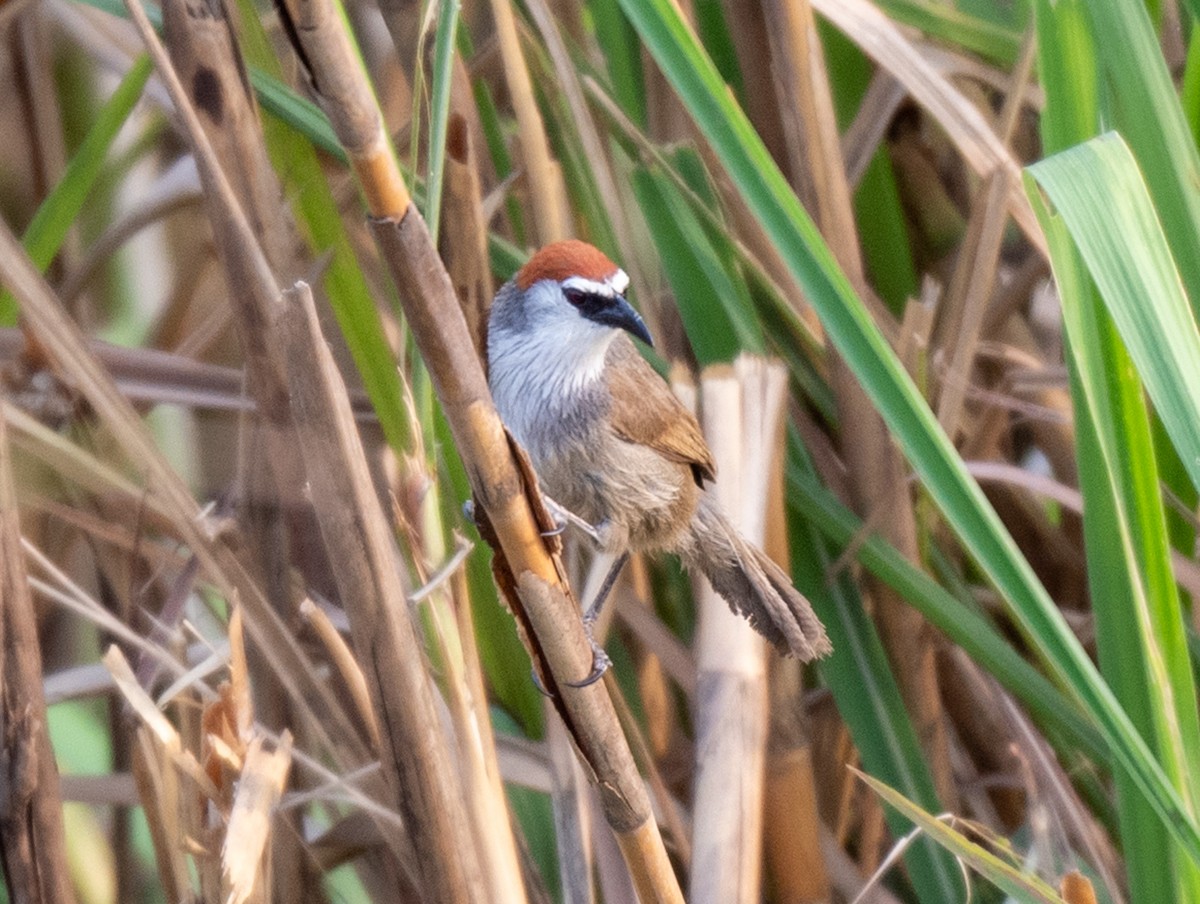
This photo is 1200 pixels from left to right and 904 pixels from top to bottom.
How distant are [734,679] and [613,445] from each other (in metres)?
0.36

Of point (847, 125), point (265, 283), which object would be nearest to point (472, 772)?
point (265, 283)

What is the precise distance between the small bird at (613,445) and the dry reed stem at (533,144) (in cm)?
10

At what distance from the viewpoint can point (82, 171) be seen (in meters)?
1.60

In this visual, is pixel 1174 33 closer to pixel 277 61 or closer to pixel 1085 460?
pixel 1085 460

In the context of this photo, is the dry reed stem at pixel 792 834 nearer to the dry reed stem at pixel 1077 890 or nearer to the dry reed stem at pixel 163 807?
the dry reed stem at pixel 1077 890

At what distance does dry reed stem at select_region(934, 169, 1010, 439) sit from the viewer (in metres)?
1.67

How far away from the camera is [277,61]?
159cm

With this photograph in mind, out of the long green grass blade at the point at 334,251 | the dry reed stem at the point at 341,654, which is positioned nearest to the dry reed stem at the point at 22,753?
the dry reed stem at the point at 341,654

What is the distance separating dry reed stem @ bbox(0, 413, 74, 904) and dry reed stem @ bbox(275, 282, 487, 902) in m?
0.36

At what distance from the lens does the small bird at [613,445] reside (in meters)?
1.64

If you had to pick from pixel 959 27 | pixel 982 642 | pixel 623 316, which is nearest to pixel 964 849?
pixel 982 642

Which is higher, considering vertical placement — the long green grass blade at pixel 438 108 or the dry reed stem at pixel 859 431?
the long green grass blade at pixel 438 108

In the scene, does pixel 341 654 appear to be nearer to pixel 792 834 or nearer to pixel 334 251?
pixel 334 251

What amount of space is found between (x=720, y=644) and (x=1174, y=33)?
44.9 inches
